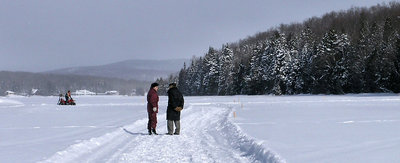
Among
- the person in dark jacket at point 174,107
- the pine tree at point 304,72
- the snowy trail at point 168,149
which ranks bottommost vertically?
the snowy trail at point 168,149

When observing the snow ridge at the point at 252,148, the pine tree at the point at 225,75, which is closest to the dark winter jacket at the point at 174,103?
the snow ridge at the point at 252,148

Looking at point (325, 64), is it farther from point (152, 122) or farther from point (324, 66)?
point (152, 122)

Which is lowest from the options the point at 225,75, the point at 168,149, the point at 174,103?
the point at 168,149

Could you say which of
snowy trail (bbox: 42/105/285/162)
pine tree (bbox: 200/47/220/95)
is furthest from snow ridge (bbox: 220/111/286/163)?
pine tree (bbox: 200/47/220/95)

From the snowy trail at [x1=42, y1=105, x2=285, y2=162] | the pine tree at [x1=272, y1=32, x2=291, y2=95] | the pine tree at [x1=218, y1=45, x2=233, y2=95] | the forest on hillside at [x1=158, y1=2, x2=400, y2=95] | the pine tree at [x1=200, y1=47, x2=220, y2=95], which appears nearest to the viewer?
the snowy trail at [x1=42, y1=105, x2=285, y2=162]

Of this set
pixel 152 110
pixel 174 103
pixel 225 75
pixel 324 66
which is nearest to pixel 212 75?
pixel 225 75

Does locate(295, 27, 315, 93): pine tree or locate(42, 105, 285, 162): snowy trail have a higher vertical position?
locate(295, 27, 315, 93): pine tree

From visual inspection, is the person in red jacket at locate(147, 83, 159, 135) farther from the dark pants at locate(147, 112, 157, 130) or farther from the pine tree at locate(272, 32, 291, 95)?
the pine tree at locate(272, 32, 291, 95)

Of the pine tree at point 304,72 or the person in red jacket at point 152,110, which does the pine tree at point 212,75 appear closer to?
the pine tree at point 304,72

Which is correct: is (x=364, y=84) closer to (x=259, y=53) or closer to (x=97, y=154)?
(x=259, y=53)

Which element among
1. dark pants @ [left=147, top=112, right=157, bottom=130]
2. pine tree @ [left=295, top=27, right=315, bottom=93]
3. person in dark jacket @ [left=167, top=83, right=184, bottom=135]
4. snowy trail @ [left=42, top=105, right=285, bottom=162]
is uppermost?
pine tree @ [left=295, top=27, right=315, bottom=93]

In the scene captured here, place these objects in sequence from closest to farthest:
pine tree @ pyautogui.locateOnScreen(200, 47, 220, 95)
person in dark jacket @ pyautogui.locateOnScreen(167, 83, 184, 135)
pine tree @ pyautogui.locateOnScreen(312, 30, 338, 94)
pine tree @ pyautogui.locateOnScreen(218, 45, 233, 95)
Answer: person in dark jacket @ pyautogui.locateOnScreen(167, 83, 184, 135) → pine tree @ pyautogui.locateOnScreen(312, 30, 338, 94) → pine tree @ pyautogui.locateOnScreen(218, 45, 233, 95) → pine tree @ pyautogui.locateOnScreen(200, 47, 220, 95)

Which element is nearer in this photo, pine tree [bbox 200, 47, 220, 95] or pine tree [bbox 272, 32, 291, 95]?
pine tree [bbox 272, 32, 291, 95]

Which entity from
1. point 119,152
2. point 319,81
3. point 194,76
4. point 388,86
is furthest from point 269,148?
point 194,76
